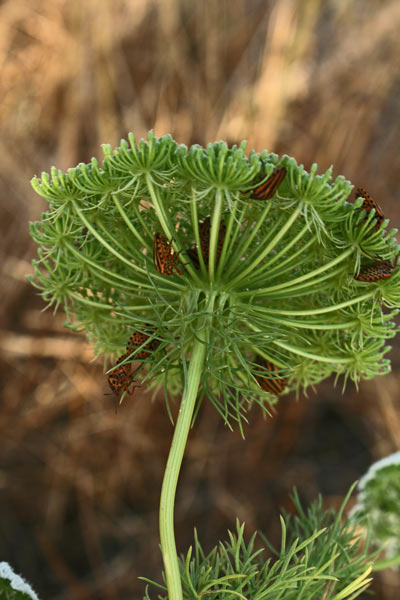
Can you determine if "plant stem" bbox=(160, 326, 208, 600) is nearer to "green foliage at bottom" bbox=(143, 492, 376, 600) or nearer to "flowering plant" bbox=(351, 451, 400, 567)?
"green foliage at bottom" bbox=(143, 492, 376, 600)

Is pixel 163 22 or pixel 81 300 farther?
pixel 163 22

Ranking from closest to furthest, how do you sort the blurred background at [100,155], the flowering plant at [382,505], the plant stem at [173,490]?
the plant stem at [173,490], the flowering plant at [382,505], the blurred background at [100,155]

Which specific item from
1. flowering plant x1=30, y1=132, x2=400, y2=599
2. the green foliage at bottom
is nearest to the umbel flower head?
flowering plant x1=30, y1=132, x2=400, y2=599

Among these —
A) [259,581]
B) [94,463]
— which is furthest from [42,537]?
[259,581]

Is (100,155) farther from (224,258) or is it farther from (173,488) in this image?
(173,488)

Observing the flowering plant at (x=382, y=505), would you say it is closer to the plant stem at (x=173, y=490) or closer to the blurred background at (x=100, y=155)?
the plant stem at (x=173, y=490)

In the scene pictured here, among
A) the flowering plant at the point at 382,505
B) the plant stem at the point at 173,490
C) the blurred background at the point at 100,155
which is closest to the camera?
the plant stem at the point at 173,490

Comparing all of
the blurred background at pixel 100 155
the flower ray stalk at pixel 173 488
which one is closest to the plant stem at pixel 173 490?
the flower ray stalk at pixel 173 488

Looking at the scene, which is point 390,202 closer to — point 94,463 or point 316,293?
point 94,463
